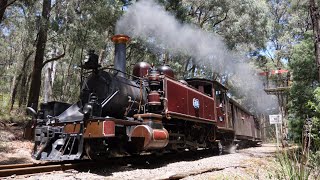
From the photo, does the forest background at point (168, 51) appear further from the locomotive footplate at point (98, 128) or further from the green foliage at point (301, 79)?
the locomotive footplate at point (98, 128)

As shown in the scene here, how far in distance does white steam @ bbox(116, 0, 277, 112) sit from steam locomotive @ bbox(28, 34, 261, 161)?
552cm

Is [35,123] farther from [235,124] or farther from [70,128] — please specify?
[235,124]

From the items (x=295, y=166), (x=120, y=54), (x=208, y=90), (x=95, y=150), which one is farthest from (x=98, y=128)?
(x=208, y=90)

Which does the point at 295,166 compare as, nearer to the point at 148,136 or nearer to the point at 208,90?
the point at 148,136

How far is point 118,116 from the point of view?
767cm

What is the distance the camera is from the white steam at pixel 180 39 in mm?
14508

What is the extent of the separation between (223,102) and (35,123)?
25.8ft

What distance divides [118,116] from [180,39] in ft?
39.5

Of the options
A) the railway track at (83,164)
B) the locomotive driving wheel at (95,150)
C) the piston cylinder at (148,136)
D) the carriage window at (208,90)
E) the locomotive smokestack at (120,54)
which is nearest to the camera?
the railway track at (83,164)

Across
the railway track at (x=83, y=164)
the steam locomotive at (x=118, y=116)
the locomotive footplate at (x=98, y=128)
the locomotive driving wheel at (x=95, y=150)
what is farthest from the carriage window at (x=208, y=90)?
the locomotive footplate at (x=98, y=128)

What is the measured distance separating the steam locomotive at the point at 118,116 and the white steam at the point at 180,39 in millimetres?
5522

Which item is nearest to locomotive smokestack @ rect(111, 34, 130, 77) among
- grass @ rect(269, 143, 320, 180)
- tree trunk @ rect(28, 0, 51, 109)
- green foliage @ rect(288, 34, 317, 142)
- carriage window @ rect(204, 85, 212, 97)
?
carriage window @ rect(204, 85, 212, 97)

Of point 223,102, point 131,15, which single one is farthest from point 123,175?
point 131,15

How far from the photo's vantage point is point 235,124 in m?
15.2
